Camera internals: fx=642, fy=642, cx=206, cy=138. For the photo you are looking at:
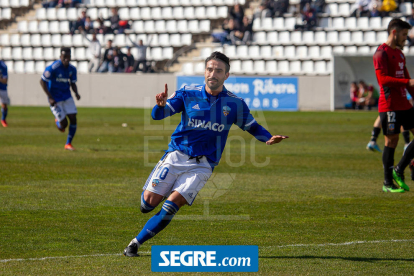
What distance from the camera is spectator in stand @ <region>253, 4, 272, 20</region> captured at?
32.7 metres

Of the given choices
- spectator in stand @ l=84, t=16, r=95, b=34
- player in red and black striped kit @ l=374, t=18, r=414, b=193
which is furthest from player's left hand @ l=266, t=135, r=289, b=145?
spectator in stand @ l=84, t=16, r=95, b=34

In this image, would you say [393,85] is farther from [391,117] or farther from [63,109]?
[63,109]

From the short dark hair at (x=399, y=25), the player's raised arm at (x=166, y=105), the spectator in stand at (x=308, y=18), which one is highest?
the spectator in stand at (x=308, y=18)

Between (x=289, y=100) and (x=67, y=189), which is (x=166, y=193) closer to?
(x=67, y=189)

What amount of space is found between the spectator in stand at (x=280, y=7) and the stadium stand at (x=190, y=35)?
0.35 m

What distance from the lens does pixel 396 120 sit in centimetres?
891

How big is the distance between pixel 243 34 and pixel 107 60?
271 inches

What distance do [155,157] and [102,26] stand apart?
867 inches

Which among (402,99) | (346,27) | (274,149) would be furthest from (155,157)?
(346,27)

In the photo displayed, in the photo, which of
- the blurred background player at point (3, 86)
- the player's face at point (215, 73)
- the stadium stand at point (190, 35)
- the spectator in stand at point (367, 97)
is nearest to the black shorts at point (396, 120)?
the player's face at point (215, 73)

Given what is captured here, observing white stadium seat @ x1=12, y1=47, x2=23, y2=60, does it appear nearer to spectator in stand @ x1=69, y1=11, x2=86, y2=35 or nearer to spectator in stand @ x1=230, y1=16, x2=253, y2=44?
spectator in stand @ x1=69, y1=11, x2=86, y2=35

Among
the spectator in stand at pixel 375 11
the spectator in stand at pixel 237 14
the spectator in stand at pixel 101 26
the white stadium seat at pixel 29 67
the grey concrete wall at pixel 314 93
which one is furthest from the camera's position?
the white stadium seat at pixel 29 67

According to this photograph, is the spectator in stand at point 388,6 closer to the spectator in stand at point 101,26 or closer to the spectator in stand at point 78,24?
the spectator in stand at point 101,26

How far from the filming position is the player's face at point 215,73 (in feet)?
18.5
